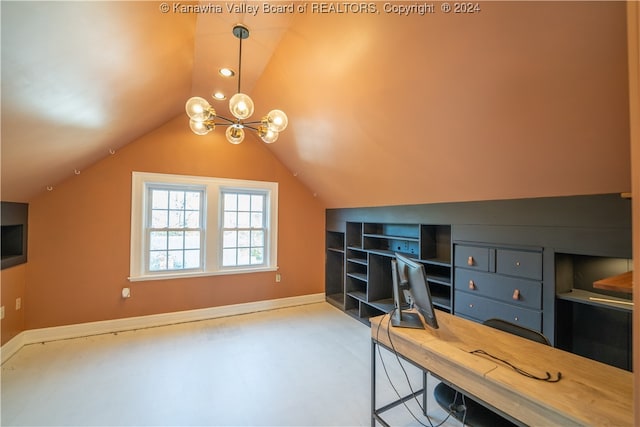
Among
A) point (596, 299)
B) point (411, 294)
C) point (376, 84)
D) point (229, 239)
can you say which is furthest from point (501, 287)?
point (229, 239)

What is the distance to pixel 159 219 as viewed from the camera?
4012 mm

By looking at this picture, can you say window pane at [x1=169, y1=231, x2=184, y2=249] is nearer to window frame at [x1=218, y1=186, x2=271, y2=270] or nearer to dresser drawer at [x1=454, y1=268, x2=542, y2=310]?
window frame at [x1=218, y1=186, x2=271, y2=270]

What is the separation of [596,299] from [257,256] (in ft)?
13.2

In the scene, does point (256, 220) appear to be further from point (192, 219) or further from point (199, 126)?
point (199, 126)

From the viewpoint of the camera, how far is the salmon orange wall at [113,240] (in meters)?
3.39

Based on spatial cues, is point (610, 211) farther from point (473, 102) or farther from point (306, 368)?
point (306, 368)

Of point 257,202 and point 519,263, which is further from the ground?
point 257,202

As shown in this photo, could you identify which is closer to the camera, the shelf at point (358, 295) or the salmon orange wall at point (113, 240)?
the salmon orange wall at point (113, 240)

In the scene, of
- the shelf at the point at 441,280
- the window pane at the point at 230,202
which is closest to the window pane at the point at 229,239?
the window pane at the point at 230,202

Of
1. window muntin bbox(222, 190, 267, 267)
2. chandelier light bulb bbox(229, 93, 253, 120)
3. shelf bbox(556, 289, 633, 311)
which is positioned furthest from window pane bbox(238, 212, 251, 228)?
shelf bbox(556, 289, 633, 311)

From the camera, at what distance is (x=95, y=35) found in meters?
1.66

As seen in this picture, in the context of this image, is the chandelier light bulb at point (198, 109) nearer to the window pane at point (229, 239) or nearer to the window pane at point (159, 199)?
the window pane at point (159, 199)

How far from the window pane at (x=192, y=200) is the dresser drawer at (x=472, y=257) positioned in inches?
139

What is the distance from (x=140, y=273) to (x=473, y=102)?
4287 millimetres
